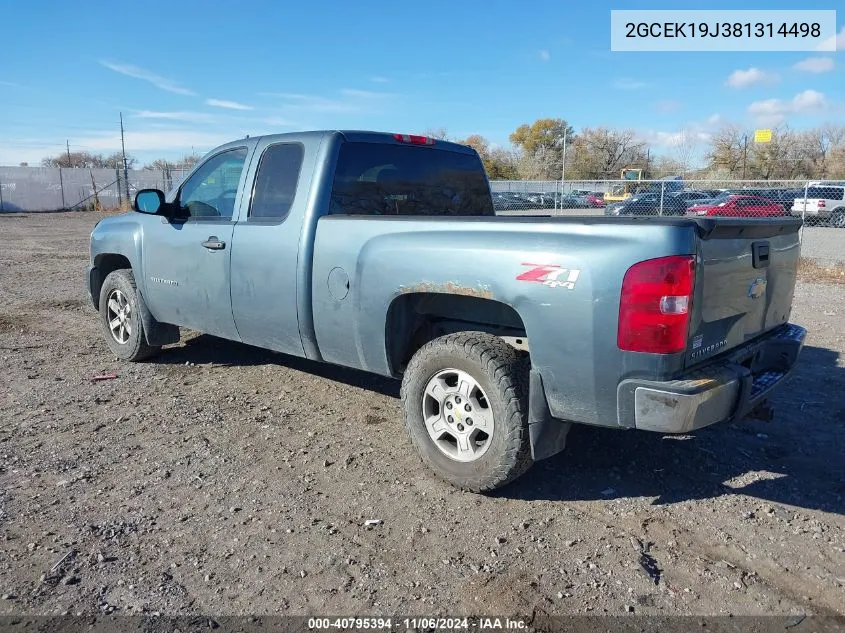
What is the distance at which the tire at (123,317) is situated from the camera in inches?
232

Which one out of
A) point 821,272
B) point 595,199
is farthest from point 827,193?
point 821,272

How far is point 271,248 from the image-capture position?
4438 millimetres

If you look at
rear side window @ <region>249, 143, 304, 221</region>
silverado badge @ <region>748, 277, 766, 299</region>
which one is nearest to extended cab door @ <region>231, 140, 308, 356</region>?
rear side window @ <region>249, 143, 304, 221</region>

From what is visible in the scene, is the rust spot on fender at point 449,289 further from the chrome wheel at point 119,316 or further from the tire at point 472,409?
the chrome wheel at point 119,316

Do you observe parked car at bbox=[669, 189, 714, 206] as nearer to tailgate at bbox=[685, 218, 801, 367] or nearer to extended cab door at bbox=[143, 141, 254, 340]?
tailgate at bbox=[685, 218, 801, 367]

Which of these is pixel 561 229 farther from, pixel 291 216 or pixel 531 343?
pixel 291 216

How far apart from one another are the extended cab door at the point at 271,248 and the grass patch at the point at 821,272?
10.5m

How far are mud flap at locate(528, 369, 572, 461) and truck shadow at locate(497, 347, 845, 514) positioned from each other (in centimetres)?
45

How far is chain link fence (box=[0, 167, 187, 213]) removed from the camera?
34.6 metres

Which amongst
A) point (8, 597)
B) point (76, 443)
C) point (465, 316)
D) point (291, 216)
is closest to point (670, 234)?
point (465, 316)

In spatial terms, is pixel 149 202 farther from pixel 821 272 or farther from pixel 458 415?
pixel 821 272

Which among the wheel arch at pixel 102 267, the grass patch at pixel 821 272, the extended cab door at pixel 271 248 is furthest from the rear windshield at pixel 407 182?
the grass patch at pixel 821 272

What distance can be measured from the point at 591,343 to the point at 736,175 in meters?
47.6

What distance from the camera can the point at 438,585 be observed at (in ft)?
9.32
